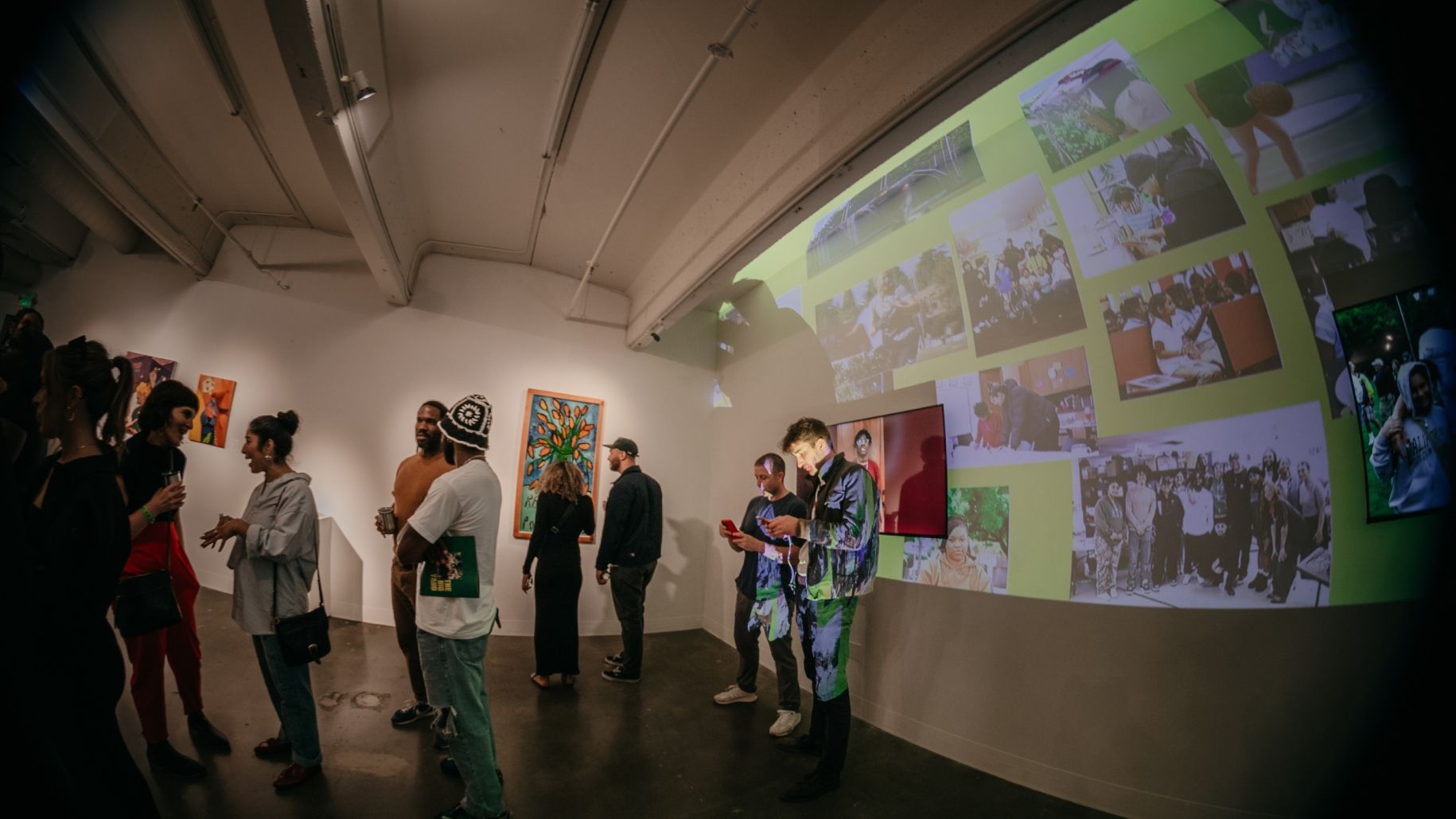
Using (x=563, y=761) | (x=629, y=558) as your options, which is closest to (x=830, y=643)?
(x=563, y=761)

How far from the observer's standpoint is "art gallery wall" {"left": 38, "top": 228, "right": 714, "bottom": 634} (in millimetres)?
3824

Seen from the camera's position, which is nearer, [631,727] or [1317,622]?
[1317,622]

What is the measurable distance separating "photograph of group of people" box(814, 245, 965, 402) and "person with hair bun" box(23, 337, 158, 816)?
11.2ft

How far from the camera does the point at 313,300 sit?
172 inches

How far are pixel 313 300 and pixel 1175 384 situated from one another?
6.52 m

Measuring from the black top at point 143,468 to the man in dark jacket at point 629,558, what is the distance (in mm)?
2239

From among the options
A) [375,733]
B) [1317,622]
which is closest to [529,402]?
[375,733]

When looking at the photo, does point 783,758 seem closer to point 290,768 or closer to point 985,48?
point 290,768

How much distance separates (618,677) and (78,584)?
3.02 meters

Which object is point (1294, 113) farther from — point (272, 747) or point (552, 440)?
point (552, 440)

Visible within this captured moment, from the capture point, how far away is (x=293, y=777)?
75.8 inches

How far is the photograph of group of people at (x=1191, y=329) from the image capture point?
6.01 ft

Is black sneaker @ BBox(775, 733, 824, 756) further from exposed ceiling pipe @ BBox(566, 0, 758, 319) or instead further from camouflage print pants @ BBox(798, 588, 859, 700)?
exposed ceiling pipe @ BBox(566, 0, 758, 319)

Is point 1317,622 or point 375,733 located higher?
point 1317,622
